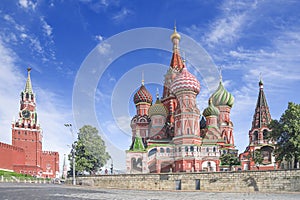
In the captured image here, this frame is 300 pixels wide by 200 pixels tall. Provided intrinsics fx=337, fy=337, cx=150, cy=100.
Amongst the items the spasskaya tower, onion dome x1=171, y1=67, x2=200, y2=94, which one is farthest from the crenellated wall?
the spasskaya tower

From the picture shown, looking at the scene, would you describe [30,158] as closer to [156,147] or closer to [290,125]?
[156,147]

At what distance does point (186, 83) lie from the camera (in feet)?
161

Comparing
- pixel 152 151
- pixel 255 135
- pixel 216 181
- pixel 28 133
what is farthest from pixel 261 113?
pixel 28 133

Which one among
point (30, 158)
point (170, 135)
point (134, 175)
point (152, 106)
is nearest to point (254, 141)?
point (170, 135)

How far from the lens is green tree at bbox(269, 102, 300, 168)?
100ft

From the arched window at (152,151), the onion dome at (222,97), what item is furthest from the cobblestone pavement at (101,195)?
the onion dome at (222,97)

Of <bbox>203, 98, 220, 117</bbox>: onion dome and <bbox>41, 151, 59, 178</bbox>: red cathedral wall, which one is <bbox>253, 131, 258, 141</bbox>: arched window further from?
<bbox>41, 151, 59, 178</bbox>: red cathedral wall

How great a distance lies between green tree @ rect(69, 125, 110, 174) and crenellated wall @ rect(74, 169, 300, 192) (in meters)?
6.63

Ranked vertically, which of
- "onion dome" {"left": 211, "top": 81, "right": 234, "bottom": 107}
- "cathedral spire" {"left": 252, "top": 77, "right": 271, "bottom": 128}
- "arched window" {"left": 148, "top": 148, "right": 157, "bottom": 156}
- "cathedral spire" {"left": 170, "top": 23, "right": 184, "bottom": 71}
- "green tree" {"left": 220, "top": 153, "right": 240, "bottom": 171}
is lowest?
"green tree" {"left": 220, "top": 153, "right": 240, "bottom": 171}

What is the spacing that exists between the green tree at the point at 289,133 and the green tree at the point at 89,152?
24.5m

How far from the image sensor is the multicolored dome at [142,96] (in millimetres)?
59419

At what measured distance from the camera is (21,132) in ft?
254

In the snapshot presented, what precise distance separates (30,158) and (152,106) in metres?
35.8

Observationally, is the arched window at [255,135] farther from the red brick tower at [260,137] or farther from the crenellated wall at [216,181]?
the crenellated wall at [216,181]
